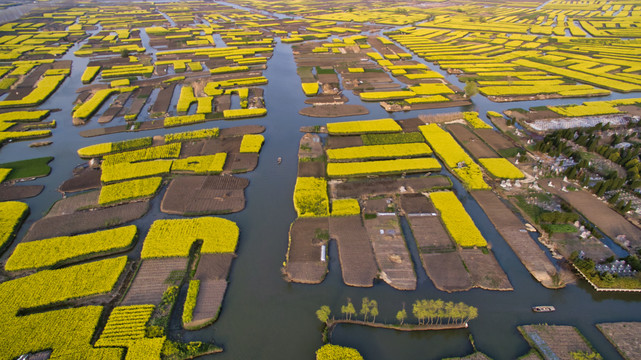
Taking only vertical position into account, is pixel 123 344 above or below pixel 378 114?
below

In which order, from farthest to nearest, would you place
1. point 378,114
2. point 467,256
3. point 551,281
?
point 378,114
point 467,256
point 551,281

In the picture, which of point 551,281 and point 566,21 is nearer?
point 551,281

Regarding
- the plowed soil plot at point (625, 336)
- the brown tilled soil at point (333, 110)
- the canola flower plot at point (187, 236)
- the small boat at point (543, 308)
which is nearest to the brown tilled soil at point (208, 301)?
the canola flower plot at point (187, 236)

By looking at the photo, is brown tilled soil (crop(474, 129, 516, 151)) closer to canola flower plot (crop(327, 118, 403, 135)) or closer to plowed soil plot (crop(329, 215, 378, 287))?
canola flower plot (crop(327, 118, 403, 135))

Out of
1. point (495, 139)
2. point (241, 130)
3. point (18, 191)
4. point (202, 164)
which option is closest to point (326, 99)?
point (241, 130)

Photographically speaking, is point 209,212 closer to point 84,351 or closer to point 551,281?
point 84,351

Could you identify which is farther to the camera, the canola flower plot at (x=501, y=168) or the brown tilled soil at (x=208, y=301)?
the canola flower plot at (x=501, y=168)

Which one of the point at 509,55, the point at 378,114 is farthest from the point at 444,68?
the point at 378,114

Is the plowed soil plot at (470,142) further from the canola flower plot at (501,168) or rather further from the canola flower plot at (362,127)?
the canola flower plot at (362,127)
